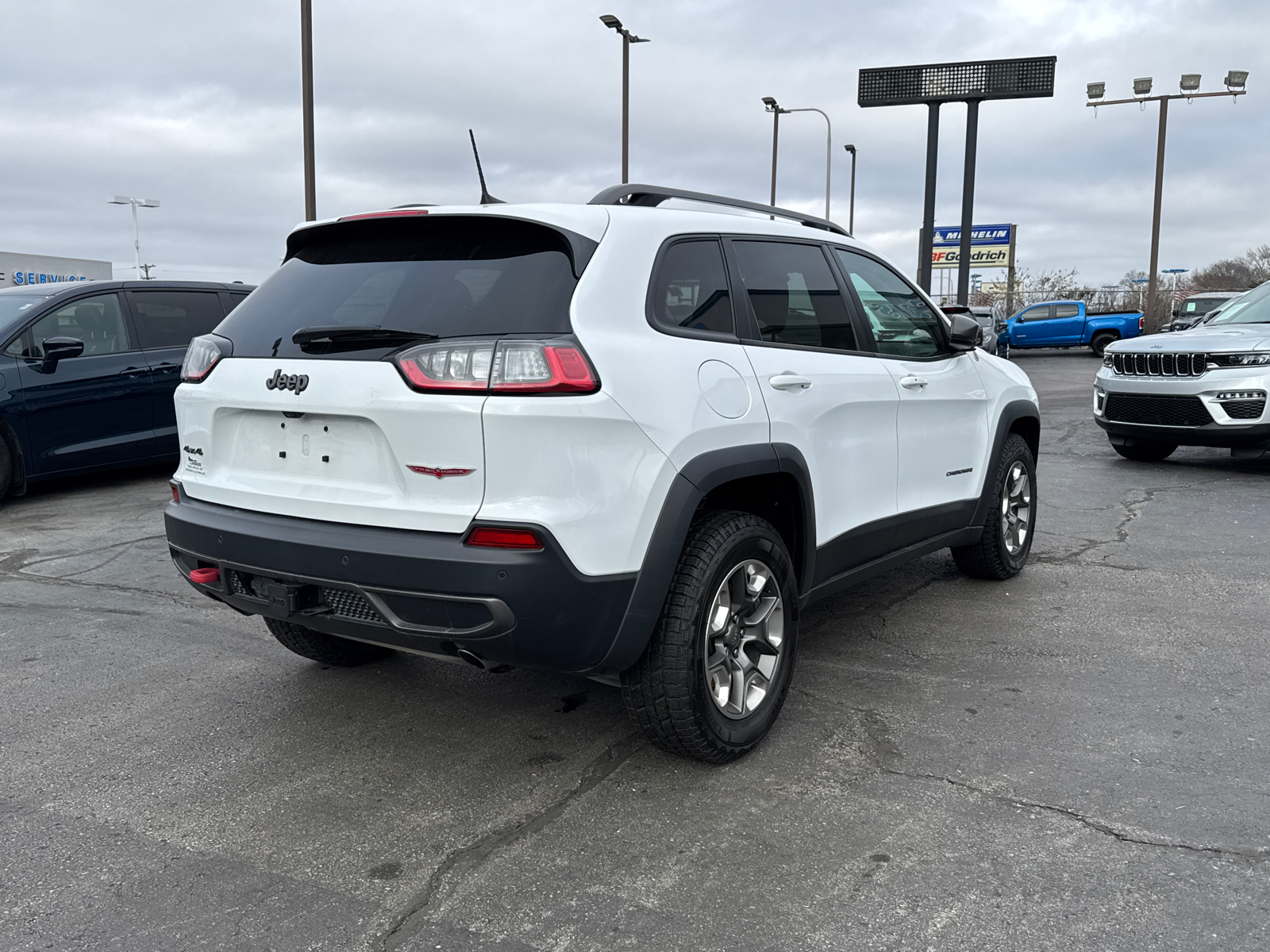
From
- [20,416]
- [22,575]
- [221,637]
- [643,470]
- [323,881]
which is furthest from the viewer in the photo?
[20,416]

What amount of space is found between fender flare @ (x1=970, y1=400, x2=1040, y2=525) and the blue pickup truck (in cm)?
2910

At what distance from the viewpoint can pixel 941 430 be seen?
470 centimetres

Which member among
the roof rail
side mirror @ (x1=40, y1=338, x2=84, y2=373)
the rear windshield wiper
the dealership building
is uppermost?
the dealership building

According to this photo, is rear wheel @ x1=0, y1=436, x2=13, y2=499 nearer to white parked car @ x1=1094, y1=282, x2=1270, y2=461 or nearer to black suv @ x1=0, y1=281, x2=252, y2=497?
black suv @ x1=0, y1=281, x2=252, y2=497

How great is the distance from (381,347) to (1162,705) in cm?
302

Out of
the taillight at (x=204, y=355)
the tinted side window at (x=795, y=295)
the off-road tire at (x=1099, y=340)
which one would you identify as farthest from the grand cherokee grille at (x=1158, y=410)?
the off-road tire at (x=1099, y=340)

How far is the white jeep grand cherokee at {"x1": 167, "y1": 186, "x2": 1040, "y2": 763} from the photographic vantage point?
9.21 feet

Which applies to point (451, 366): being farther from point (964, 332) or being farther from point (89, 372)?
point (89, 372)

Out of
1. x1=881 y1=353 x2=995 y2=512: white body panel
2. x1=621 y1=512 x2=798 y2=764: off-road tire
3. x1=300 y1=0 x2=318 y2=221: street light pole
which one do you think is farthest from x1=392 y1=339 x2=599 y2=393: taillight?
x1=300 y1=0 x2=318 y2=221: street light pole

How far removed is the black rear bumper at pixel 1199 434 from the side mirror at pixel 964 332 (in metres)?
5.44

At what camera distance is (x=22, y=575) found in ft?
19.7

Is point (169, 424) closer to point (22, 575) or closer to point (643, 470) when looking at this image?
point (22, 575)

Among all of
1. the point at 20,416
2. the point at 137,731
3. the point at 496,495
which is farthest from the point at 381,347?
the point at 20,416

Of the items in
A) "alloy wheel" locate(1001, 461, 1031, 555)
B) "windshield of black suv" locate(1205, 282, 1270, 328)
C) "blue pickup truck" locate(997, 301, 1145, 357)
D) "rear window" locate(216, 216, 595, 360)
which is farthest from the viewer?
"blue pickup truck" locate(997, 301, 1145, 357)
